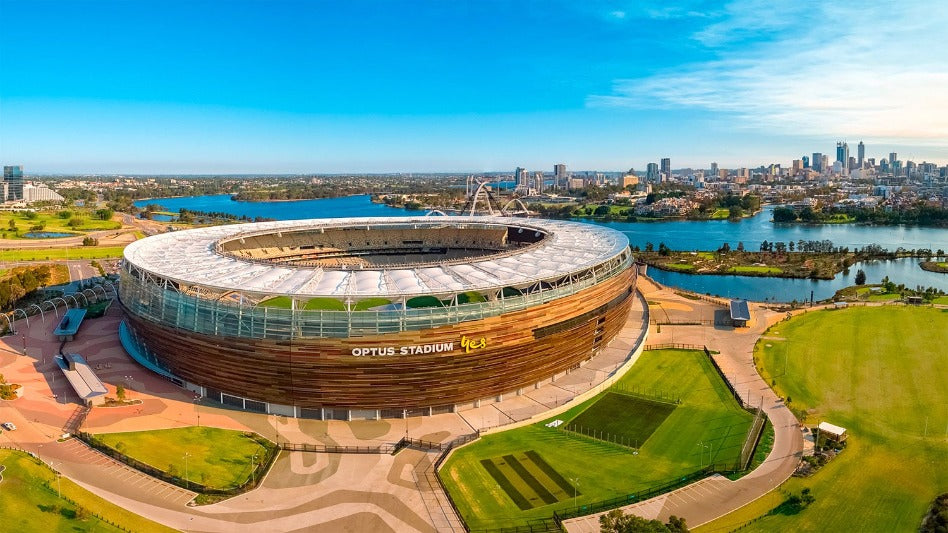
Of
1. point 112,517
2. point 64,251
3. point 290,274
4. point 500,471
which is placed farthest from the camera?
point 64,251

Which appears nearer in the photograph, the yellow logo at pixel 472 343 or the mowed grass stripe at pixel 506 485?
the mowed grass stripe at pixel 506 485

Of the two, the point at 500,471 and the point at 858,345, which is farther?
the point at 858,345

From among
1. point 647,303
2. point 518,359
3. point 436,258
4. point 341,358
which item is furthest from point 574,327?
A: point 436,258

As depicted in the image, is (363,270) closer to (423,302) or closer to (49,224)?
(423,302)

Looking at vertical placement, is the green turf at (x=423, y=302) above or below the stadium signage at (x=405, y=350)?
above

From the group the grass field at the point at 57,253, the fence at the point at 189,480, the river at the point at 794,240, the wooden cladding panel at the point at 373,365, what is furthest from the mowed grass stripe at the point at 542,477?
the grass field at the point at 57,253

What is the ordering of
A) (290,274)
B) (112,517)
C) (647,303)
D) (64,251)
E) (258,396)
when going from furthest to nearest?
(64,251) → (647,303) → (290,274) → (258,396) → (112,517)

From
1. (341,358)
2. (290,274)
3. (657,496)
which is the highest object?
(290,274)

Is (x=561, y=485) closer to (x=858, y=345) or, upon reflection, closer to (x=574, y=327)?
(x=574, y=327)

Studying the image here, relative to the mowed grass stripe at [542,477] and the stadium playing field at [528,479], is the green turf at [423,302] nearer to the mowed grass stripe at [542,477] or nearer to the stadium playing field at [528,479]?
the stadium playing field at [528,479]
